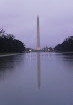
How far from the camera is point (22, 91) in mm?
7660

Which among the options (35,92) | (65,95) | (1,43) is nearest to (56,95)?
(65,95)

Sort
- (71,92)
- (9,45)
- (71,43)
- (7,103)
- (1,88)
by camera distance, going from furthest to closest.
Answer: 1. (71,43)
2. (9,45)
3. (1,88)
4. (71,92)
5. (7,103)

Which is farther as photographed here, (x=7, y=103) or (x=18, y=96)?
(x=18, y=96)

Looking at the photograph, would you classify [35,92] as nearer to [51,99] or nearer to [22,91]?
[22,91]

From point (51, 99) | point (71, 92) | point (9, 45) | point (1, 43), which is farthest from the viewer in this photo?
point (9, 45)

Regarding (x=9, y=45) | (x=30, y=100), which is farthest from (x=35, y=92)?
(x=9, y=45)

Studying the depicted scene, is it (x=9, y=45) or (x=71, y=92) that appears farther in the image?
(x=9, y=45)

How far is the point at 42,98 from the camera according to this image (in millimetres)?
6570

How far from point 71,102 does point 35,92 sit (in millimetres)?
1740

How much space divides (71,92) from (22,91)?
1856mm

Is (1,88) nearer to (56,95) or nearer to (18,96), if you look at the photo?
(18,96)


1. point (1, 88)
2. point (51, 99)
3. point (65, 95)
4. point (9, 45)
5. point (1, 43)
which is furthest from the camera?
point (9, 45)

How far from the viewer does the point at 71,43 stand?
115 m

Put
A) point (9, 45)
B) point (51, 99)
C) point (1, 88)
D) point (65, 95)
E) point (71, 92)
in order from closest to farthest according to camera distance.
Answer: point (51, 99) → point (65, 95) → point (71, 92) → point (1, 88) → point (9, 45)
